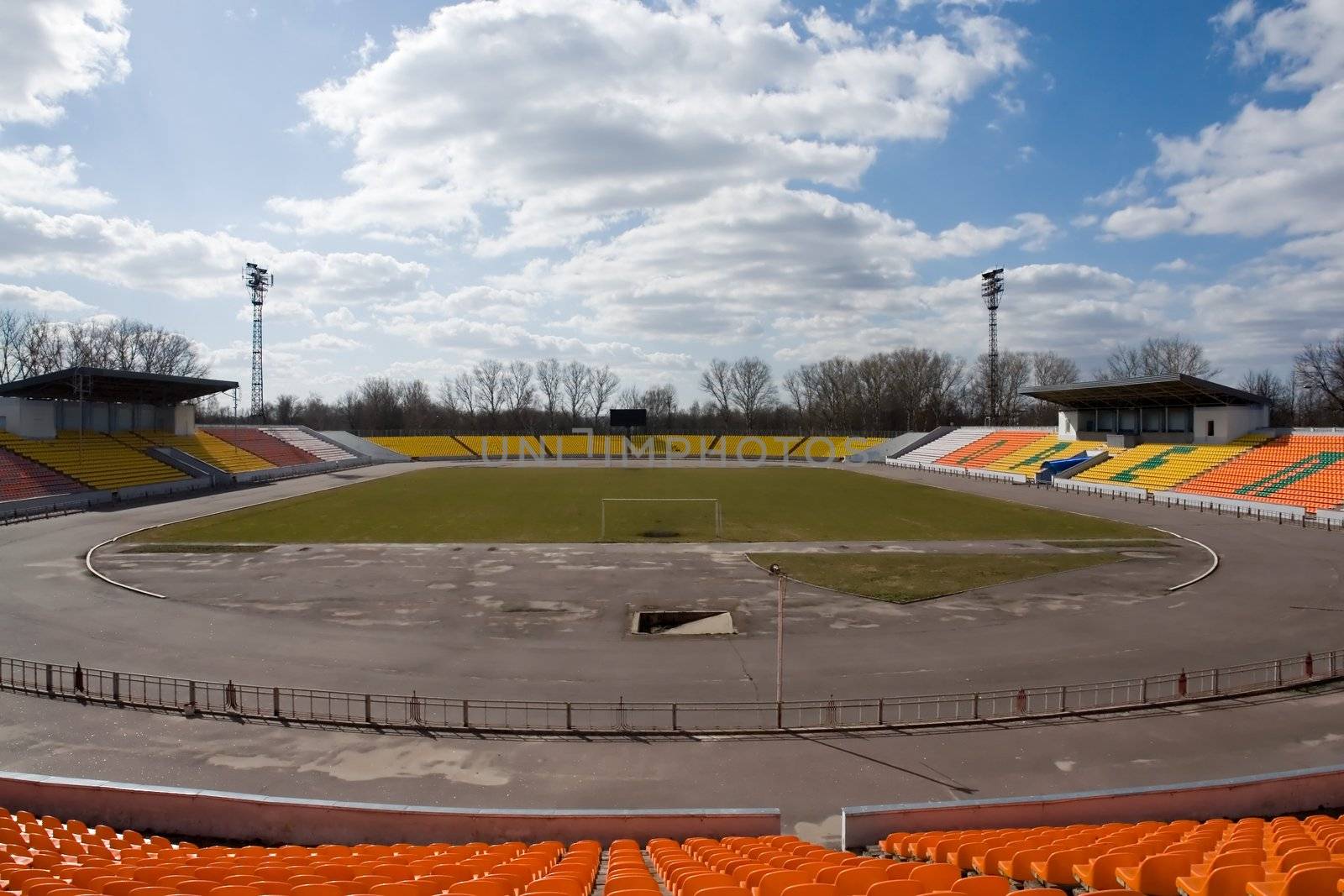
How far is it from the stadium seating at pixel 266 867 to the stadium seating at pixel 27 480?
51.0 m

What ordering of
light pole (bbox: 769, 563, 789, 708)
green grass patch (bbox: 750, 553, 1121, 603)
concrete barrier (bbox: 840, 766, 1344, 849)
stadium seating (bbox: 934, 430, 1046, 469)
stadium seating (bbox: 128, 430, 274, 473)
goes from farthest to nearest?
stadium seating (bbox: 934, 430, 1046, 469) < stadium seating (bbox: 128, 430, 274, 473) < green grass patch (bbox: 750, 553, 1121, 603) < light pole (bbox: 769, 563, 789, 708) < concrete barrier (bbox: 840, 766, 1344, 849)

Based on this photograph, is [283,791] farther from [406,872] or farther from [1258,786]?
[1258,786]

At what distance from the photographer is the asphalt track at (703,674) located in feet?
46.1

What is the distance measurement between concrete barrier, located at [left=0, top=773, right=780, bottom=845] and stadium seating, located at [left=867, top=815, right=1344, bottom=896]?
123 inches

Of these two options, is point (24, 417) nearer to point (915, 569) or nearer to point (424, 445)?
point (424, 445)

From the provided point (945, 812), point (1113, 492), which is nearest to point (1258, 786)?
point (945, 812)

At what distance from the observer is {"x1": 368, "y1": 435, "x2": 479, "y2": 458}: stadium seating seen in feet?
369

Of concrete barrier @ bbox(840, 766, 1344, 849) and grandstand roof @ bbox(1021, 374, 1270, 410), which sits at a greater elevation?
grandstand roof @ bbox(1021, 374, 1270, 410)

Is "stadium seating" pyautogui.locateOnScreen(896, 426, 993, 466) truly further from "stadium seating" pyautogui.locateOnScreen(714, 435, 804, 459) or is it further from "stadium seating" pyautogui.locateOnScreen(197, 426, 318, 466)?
"stadium seating" pyautogui.locateOnScreen(197, 426, 318, 466)

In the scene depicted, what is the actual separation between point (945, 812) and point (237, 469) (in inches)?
3019

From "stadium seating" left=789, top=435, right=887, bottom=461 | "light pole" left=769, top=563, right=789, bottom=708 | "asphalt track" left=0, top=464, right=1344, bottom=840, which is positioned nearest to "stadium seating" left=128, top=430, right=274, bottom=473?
"asphalt track" left=0, top=464, right=1344, bottom=840

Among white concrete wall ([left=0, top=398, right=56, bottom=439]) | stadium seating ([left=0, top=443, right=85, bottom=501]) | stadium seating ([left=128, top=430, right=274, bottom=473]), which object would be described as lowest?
stadium seating ([left=0, top=443, right=85, bottom=501])

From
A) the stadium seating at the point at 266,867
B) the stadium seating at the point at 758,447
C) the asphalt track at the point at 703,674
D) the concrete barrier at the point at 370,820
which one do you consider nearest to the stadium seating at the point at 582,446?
the stadium seating at the point at 758,447

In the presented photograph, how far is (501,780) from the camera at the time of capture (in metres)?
14.1
